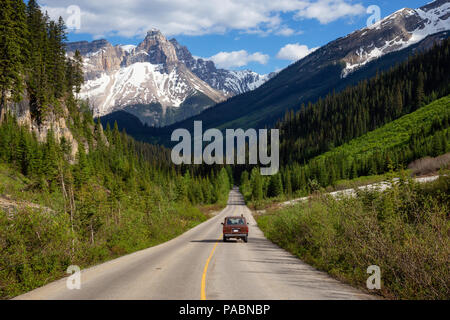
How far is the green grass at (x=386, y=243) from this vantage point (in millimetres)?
8039

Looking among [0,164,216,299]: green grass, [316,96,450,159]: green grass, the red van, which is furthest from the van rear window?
[316,96,450,159]: green grass

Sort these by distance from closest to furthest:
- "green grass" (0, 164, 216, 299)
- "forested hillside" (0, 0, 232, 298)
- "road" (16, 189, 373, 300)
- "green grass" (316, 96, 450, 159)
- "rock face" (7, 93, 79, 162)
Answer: "road" (16, 189, 373, 300) < "green grass" (0, 164, 216, 299) < "forested hillside" (0, 0, 232, 298) < "rock face" (7, 93, 79, 162) < "green grass" (316, 96, 450, 159)

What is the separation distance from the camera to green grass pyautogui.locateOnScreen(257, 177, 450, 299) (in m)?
8.04

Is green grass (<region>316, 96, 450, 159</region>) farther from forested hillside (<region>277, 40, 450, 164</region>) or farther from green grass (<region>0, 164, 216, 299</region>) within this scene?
green grass (<region>0, 164, 216, 299</region>)

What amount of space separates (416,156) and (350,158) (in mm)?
28865

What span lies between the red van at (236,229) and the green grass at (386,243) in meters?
A: 6.31

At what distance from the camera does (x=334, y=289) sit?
365 inches

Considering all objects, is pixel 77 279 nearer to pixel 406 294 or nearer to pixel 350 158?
pixel 406 294

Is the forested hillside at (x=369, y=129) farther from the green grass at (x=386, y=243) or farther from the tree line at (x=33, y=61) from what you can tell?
the green grass at (x=386, y=243)

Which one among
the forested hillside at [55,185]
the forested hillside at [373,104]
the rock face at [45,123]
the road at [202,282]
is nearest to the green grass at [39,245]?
the forested hillside at [55,185]

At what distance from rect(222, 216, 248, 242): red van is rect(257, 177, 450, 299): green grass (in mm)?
6309

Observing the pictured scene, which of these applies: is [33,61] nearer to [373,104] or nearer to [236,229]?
[236,229]

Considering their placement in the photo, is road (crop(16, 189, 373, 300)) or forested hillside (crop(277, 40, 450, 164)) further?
forested hillside (crop(277, 40, 450, 164))
